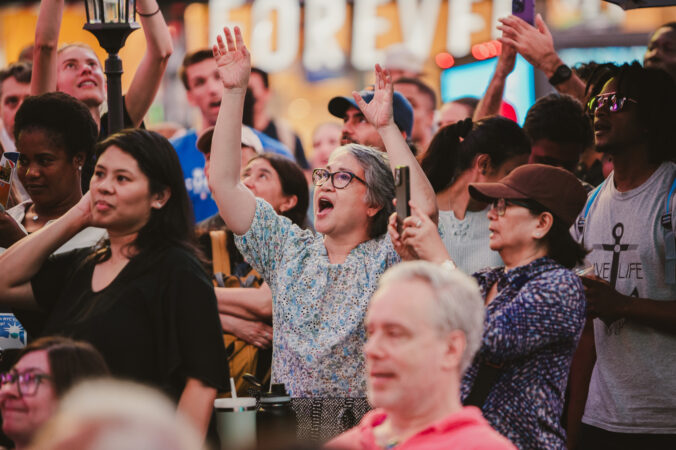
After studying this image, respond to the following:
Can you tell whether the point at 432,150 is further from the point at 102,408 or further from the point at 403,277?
the point at 102,408

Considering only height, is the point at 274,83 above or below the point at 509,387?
above

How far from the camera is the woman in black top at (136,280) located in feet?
10.9

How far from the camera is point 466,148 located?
511 cm

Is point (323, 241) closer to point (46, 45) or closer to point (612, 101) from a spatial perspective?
point (612, 101)

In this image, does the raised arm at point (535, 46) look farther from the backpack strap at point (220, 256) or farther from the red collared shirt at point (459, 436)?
the red collared shirt at point (459, 436)

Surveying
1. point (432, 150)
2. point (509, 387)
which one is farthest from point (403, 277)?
A: point (432, 150)

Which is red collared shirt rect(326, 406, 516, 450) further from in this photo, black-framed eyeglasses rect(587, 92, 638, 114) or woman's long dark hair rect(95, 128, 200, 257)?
black-framed eyeglasses rect(587, 92, 638, 114)

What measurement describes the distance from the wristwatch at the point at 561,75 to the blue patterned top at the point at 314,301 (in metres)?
1.55

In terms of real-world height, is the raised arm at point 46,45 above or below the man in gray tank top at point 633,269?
above

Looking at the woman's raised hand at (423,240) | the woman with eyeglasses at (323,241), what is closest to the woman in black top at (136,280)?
the woman with eyeglasses at (323,241)

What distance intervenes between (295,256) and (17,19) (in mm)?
10158

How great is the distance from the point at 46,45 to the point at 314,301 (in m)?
2.34

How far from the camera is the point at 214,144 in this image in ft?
13.0

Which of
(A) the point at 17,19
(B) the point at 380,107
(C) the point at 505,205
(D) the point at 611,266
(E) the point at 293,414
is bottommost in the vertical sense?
(E) the point at 293,414
